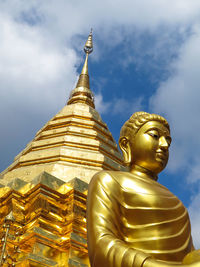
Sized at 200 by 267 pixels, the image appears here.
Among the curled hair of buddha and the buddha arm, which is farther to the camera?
the curled hair of buddha

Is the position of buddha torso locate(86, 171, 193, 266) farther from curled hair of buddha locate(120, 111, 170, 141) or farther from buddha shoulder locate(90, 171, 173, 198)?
curled hair of buddha locate(120, 111, 170, 141)

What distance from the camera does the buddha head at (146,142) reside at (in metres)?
4.82

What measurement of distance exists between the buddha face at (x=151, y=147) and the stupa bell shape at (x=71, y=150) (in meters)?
5.44

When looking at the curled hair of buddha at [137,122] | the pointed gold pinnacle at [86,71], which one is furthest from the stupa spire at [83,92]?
the curled hair of buddha at [137,122]

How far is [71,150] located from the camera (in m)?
11.3

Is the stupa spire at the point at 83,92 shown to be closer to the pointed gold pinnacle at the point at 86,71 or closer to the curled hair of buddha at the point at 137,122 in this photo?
the pointed gold pinnacle at the point at 86,71

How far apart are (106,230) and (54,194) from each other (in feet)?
17.5

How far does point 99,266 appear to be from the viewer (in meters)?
3.75

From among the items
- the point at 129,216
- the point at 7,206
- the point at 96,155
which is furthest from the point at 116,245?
the point at 96,155

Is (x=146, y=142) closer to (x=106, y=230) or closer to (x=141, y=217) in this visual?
(x=141, y=217)

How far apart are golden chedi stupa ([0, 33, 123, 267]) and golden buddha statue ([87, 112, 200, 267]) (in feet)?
8.47

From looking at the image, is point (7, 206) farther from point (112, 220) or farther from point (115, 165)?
point (112, 220)

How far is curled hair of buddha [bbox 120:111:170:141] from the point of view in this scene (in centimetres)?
498

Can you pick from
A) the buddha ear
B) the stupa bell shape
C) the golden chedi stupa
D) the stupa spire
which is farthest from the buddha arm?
the stupa spire
